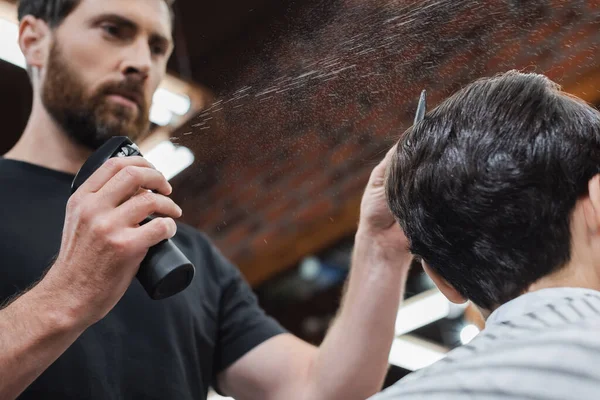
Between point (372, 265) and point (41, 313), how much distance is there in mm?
619

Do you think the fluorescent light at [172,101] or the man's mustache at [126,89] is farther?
the fluorescent light at [172,101]

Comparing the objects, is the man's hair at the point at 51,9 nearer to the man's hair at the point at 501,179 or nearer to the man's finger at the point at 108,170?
the man's finger at the point at 108,170

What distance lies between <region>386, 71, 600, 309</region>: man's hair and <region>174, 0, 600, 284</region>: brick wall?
0.42 feet

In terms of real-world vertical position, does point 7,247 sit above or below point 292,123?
below

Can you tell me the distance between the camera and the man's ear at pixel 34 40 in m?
1.66

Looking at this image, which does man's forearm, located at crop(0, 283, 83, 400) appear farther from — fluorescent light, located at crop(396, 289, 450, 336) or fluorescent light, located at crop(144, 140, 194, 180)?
fluorescent light, located at crop(396, 289, 450, 336)

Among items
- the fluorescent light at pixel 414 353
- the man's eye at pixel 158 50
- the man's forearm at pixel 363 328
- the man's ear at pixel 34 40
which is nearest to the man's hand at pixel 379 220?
the man's forearm at pixel 363 328

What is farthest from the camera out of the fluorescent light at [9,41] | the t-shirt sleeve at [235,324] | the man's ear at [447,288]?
the fluorescent light at [9,41]

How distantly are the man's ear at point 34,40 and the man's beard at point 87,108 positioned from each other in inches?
2.3

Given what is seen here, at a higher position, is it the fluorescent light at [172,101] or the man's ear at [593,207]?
the man's ear at [593,207]

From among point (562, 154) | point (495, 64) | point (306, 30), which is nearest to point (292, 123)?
point (306, 30)

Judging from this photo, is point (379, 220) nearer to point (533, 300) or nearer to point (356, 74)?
point (356, 74)

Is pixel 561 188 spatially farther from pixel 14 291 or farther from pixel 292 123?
pixel 14 291

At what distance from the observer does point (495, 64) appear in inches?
47.2
